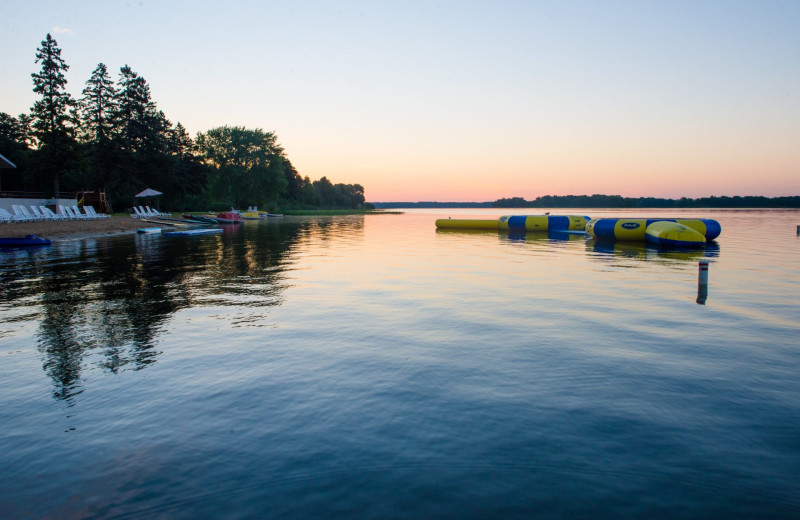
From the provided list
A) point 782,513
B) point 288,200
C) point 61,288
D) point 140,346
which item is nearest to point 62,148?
point 61,288

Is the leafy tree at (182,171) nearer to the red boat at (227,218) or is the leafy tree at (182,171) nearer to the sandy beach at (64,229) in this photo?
the red boat at (227,218)

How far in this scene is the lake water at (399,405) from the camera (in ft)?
13.2

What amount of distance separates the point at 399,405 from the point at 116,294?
10832mm

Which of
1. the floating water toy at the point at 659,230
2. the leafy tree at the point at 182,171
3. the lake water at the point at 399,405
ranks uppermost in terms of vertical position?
the leafy tree at the point at 182,171

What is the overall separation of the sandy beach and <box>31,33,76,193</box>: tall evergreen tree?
475 inches

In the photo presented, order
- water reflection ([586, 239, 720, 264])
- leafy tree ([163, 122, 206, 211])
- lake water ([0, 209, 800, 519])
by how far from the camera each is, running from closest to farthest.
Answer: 1. lake water ([0, 209, 800, 519])
2. water reflection ([586, 239, 720, 264])
3. leafy tree ([163, 122, 206, 211])

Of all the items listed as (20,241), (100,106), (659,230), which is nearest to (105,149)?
(100,106)

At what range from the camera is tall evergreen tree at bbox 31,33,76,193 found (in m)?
50.3

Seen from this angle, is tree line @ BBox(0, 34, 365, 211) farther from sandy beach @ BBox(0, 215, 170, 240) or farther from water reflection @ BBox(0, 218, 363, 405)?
water reflection @ BBox(0, 218, 363, 405)

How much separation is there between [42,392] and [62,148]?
56742 mm

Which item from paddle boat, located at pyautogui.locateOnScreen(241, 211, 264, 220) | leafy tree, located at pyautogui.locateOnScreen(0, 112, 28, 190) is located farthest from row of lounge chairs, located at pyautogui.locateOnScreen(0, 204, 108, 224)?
paddle boat, located at pyautogui.locateOnScreen(241, 211, 264, 220)

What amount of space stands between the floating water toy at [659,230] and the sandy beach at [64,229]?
126ft

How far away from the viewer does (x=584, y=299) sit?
1259 centimetres

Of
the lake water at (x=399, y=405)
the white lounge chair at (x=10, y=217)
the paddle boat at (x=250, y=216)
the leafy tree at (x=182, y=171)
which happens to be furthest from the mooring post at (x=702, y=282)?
the paddle boat at (x=250, y=216)
